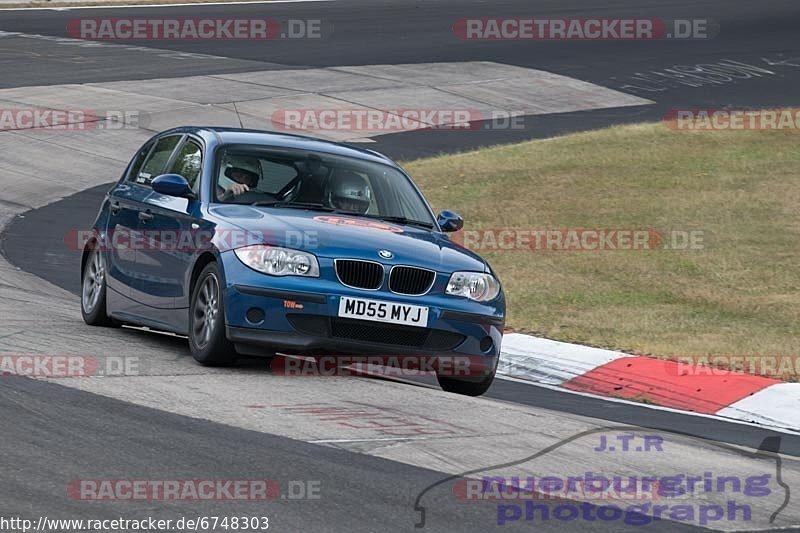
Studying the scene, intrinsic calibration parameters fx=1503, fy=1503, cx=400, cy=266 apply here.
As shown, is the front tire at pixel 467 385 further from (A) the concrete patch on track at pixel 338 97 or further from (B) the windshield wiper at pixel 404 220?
(A) the concrete patch on track at pixel 338 97

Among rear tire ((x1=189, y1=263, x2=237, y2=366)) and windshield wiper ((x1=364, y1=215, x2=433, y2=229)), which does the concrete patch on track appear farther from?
rear tire ((x1=189, y1=263, x2=237, y2=366))

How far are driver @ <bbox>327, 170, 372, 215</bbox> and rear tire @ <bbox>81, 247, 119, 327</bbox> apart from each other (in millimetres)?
2053

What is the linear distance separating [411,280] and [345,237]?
19.1 inches

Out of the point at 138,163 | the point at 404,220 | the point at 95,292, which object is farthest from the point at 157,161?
the point at 404,220

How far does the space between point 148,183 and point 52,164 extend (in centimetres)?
1174

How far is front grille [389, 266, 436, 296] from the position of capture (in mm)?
9055

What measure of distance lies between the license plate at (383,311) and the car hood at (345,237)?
27 centimetres

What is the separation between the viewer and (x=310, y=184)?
10.0 m

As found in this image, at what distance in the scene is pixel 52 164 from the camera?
2227cm

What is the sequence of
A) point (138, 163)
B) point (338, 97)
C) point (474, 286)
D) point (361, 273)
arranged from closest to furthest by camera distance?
point (361, 273), point (474, 286), point (138, 163), point (338, 97)

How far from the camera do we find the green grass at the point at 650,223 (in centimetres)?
1301

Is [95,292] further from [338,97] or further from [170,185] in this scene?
[338,97]

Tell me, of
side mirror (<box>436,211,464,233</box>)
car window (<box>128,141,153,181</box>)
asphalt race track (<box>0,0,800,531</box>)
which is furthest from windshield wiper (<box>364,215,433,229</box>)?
car window (<box>128,141,153,181</box>)

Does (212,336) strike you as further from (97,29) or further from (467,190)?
(97,29)
